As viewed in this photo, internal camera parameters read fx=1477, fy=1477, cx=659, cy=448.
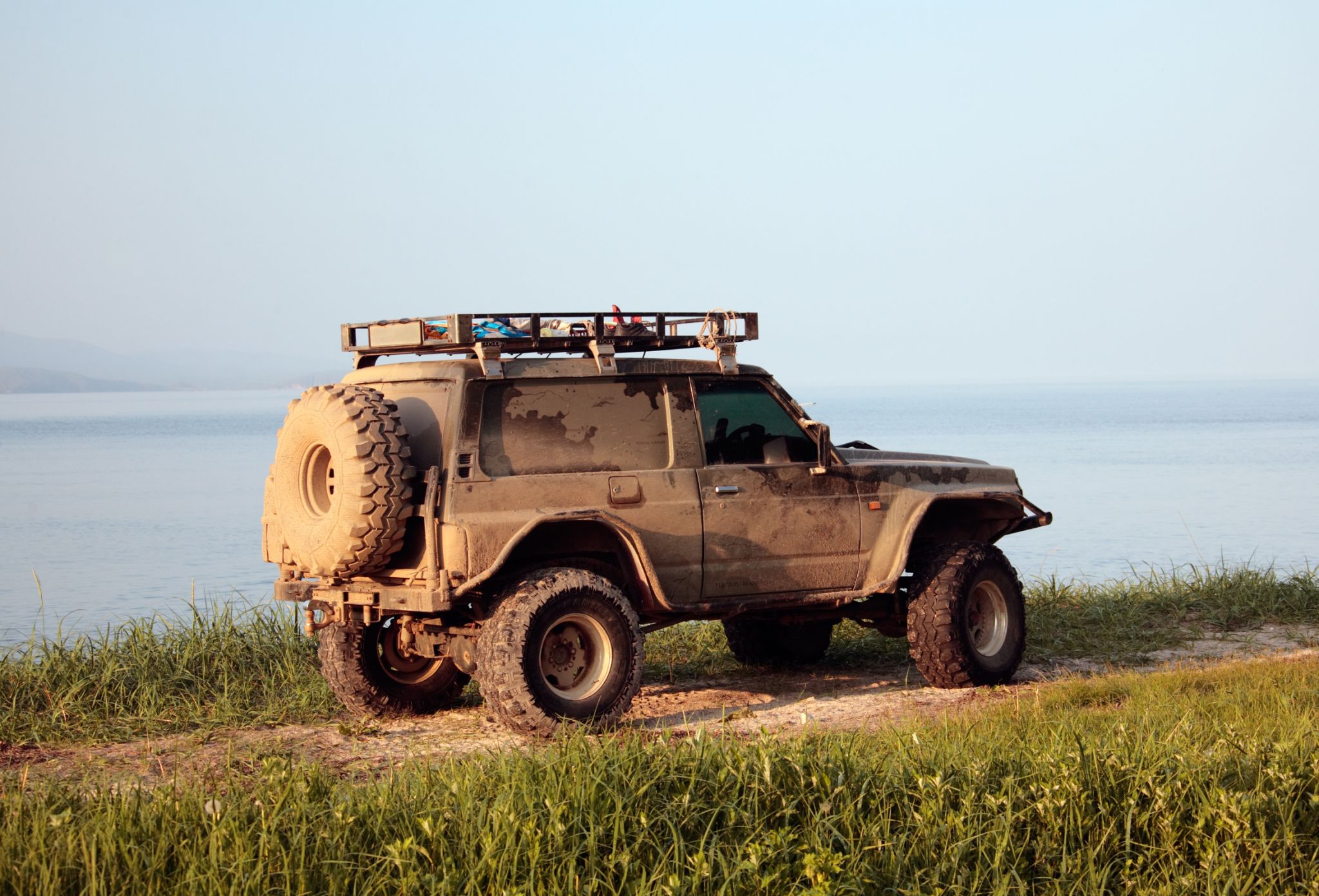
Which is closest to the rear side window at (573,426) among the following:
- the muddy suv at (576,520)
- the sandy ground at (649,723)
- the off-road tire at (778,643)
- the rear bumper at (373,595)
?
the muddy suv at (576,520)

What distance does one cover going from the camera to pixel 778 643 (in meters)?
10.2

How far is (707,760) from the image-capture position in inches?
225

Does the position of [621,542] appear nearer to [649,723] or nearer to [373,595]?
[649,723]

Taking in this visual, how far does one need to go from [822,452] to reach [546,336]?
178 cm

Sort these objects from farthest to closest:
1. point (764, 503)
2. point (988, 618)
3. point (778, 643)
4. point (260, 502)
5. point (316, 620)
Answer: point (260, 502) → point (778, 643) → point (988, 618) → point (764, 503) → point (316, 620)

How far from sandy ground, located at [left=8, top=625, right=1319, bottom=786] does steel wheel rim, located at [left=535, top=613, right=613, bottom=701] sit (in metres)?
0.30

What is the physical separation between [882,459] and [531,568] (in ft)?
8.33

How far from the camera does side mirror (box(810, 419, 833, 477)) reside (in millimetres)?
8617

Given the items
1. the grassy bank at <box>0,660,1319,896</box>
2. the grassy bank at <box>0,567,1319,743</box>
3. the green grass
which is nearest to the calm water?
the grassy bank at <box>0,567,1319,743</box>

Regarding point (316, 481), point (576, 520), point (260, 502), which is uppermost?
point (316, 481)

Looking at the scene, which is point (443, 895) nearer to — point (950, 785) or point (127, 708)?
→ point (950, 785)

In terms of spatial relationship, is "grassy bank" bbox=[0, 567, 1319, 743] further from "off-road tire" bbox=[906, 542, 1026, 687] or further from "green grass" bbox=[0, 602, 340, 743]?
"off-road tire" bbox=[906, 542, 1026, 687]

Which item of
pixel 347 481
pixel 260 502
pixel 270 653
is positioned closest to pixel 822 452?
pixel 347 481

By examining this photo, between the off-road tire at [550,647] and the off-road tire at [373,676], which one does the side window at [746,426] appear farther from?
the off-road tire at [373,676]
